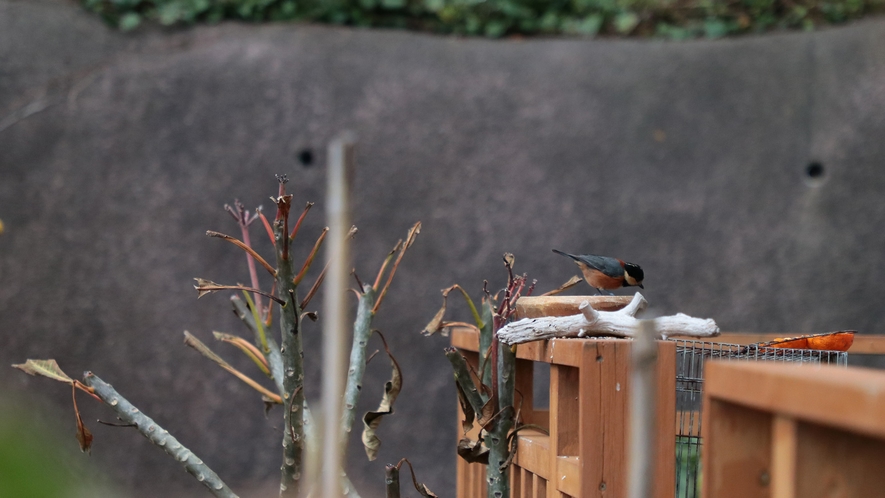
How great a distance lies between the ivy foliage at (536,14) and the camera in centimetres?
332

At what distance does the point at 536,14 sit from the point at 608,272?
6.59ft

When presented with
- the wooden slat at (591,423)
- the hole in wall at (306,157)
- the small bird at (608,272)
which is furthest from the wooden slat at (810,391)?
the hole in wall at (306,157)

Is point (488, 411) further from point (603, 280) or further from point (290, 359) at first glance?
point (603, 280)

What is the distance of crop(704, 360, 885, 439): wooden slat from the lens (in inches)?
16.9

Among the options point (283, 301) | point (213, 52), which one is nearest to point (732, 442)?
point (283, 301)

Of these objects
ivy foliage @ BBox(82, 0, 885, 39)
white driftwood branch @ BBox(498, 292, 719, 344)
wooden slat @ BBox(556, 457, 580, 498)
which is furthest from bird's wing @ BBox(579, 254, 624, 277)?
ivy foliage @ BBox(82, 0, 885, 39)

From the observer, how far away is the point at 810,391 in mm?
477

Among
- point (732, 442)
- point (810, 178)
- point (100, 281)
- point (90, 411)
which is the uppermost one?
point (810, 178)

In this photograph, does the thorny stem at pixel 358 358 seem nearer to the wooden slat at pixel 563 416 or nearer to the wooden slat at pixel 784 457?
the wooden slat at pixel 563 416

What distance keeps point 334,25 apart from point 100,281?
1.48 meters

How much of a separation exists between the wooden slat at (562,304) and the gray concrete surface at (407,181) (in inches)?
73.7

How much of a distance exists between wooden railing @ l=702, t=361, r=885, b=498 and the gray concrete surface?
2.52m

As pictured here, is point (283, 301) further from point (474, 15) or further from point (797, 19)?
point (797, 19)

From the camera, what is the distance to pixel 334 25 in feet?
11.0
